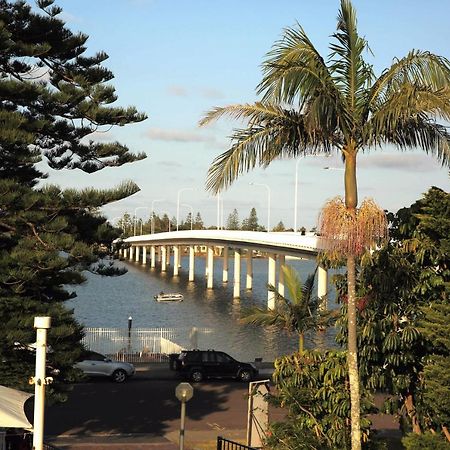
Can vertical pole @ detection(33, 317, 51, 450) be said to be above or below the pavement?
above

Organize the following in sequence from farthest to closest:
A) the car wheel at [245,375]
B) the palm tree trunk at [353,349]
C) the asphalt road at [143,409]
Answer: the car wheel at [245,375]
the asphalt road at [143,409]
the palm tree trunk at [353,349]

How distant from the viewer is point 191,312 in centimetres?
6762

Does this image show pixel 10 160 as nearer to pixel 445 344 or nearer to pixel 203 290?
pixel 445 344

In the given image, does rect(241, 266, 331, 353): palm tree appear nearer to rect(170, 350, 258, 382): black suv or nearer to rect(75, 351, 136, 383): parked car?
rect(75, 351, 136, 383): parked car

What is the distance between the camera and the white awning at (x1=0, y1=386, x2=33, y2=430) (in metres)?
10.3

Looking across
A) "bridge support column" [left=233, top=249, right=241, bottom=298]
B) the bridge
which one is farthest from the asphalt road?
"bridge support column" [left=233, top=249, right=241, bottom=298]

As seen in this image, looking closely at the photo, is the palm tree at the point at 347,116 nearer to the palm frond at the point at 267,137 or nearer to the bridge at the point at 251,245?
the palm frond at the point at 267,137

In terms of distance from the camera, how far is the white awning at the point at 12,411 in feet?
33.7

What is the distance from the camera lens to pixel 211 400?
2522cm

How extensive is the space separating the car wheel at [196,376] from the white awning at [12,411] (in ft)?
54.6

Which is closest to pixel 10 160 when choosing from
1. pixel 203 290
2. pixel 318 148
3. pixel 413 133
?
pixel 318 148

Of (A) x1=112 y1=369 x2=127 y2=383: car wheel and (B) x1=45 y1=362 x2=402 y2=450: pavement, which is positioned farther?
(A) x1=112 y1=369 x2=127 y2=383: car wheel

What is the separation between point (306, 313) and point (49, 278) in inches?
239

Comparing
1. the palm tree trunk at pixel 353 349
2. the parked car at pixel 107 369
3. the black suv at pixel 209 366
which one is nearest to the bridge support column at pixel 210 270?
the black suv at pixel 209 366
